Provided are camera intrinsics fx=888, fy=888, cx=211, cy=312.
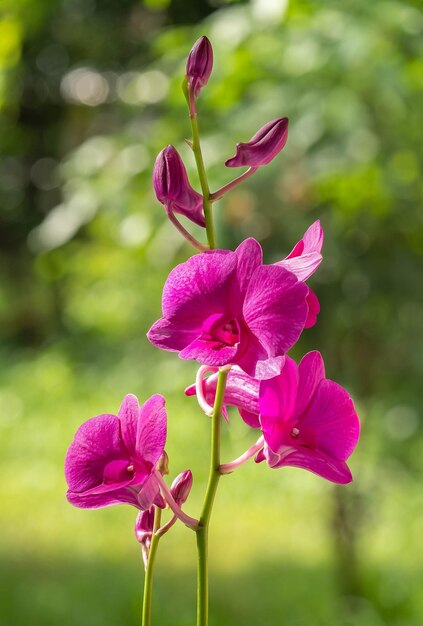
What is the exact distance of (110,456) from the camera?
52 cm

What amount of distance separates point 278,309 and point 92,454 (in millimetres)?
140

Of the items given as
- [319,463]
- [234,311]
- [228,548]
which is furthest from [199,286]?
[228,548]

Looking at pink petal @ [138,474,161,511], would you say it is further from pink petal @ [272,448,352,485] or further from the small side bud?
the small side bud

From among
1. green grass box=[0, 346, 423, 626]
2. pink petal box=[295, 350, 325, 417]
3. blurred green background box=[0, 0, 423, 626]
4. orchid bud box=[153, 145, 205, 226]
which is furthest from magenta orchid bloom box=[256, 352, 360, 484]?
green grass box=[0, 346, 423, 626]

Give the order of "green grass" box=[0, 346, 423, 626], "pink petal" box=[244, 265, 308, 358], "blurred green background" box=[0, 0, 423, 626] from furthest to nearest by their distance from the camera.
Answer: "green grass" box=[0, 346, 423, 626] < "blurred green background" box=[0, 0, 423, 626] < "pink petal" box=[244, 265, 308, 358]

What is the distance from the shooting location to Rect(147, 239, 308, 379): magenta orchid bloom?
483 millimetres

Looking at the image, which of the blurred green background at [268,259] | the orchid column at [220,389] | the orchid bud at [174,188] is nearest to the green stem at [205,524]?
the orchid column at [220,389]

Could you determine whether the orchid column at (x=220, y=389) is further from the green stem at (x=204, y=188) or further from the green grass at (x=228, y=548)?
the green grass at (x=228, y=548)

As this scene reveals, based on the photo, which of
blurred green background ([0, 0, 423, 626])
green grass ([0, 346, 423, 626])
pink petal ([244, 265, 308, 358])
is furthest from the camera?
green grass ([0, 346, 423, 626])

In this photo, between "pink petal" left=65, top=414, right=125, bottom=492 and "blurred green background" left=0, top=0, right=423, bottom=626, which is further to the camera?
"blurred green background" left=0, top=0, right=423, bottom=626

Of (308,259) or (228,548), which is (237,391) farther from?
(228,548)

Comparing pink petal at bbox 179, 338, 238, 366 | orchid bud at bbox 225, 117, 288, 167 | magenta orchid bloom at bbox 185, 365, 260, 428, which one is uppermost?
orchid bud at bbox 225, 117, 288, 167

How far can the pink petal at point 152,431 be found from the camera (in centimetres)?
50

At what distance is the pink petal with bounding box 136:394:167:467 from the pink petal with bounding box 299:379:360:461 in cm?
9
